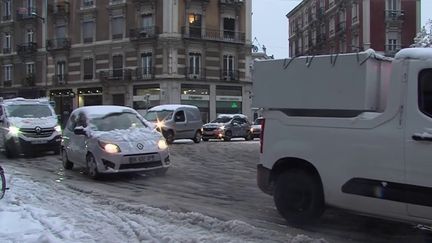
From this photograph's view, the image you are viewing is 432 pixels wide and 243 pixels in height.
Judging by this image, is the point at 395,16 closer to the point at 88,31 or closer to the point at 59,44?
the point at 88,31

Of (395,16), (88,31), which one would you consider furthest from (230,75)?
(395,16)

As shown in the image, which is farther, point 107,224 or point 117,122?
point 117,122

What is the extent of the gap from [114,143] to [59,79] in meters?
47.1

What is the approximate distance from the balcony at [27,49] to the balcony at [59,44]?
8.51ft

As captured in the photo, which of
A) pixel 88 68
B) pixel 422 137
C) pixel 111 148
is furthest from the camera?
pixel 88 68

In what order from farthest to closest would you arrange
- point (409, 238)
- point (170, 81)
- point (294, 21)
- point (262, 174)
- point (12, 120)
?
point (294, 21) → point (170, 81) → point (12, 120) → point (262, 174) → point (409, 238)

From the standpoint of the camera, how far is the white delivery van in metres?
5.98

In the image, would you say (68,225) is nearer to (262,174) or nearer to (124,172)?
(262,174)

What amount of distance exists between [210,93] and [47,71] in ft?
62.3

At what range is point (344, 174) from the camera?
671 cm

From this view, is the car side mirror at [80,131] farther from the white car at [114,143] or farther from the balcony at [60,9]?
the balcony at [60,9]

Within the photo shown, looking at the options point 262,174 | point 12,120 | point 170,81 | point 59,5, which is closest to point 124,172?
point 262,174

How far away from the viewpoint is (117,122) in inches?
516

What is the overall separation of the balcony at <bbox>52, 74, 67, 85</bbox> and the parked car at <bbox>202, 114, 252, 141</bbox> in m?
27.3
